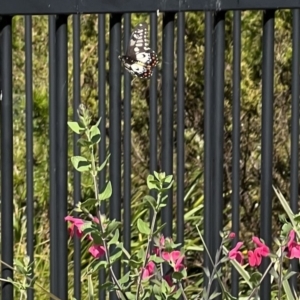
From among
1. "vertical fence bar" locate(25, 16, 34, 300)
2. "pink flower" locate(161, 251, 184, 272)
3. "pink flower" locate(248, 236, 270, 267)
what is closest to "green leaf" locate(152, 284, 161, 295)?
"pink flower" locate(161, 251, 184, 272)

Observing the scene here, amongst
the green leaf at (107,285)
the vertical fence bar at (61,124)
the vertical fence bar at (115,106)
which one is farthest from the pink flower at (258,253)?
the vertical fence bar at (61,124)

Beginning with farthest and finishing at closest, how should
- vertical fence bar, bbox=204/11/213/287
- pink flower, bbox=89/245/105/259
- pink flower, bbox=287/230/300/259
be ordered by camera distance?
vertical fence bar, bbox=204/11/213/287 → pink flower, bbox=89/245/105/259 → pink flower, bbox=287/230/300/259

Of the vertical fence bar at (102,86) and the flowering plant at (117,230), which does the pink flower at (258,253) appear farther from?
the vertical fence bar at (102,86)

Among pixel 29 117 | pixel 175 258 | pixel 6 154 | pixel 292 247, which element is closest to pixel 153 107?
pixel 29 117

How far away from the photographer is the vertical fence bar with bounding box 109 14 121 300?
3.42 m

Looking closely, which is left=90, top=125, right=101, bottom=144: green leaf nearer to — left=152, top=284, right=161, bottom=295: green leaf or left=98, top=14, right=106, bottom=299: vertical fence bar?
left=152, top=284, right=161, bottom=295: green leaf

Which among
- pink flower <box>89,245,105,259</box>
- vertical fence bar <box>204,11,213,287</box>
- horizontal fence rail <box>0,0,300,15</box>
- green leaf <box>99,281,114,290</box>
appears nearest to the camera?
green leaf <box>99,281,114,290</box>

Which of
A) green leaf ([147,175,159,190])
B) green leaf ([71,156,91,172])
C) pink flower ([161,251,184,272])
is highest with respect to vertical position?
green leaf ([71,156,91,172])

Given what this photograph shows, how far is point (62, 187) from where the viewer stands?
138 inches

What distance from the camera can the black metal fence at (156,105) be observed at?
3.38 m

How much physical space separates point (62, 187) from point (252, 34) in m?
2.58

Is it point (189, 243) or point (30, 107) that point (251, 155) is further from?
point (30, 107)

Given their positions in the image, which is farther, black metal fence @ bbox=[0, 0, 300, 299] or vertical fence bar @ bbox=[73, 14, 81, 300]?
vertical fence bar @ bbox=[73, 14, 81, 300]

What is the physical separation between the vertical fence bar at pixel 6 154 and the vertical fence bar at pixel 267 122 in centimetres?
94
